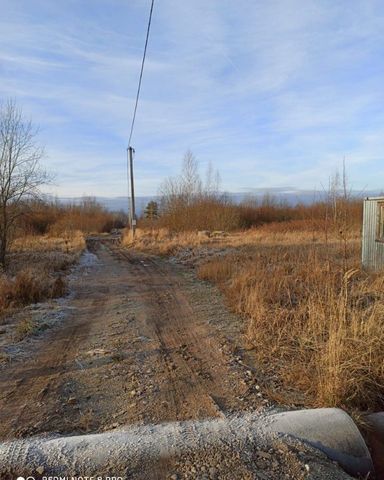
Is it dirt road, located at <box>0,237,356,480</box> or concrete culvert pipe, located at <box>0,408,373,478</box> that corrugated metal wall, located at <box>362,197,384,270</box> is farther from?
concrete culvert pipe, located at <box>0,408,373,478</box>

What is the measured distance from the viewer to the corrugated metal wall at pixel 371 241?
34.4 ft

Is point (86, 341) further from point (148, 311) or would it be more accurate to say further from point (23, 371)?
point (148, 311)

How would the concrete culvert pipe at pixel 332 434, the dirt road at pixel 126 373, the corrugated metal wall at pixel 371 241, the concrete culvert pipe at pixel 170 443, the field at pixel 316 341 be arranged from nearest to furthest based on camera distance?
1. the concrete culvert pipe at pixel 170 443
2. the concrete culvert pipe at pixel 332 434
3. the dirt road at pixel 126 373
4. the field at pixel 316 341
5. the corrugated metal wall at pixel 371 241

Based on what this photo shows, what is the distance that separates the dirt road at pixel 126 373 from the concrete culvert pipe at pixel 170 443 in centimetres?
24

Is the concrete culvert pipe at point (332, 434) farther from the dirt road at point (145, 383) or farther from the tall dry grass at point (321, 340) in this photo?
the tall dry grass at point (321, 340)

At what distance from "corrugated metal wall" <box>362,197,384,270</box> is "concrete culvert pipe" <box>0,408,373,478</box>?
8.44 m

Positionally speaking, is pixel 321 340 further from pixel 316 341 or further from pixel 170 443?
pixel 170 443

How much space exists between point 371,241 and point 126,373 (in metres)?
9.20

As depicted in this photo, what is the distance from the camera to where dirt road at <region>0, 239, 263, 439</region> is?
3316 mm

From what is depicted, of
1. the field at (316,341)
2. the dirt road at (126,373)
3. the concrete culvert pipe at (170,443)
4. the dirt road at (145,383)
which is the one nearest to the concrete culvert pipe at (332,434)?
the concrete culvert pipe at (170,443)

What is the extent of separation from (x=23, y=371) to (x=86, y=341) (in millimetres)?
1095

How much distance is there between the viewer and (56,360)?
4.61m

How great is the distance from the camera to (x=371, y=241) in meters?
10.9

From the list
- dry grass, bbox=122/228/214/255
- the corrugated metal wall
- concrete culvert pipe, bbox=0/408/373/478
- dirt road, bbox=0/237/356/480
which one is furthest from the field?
dry grass, bbox=122/228/214/255
